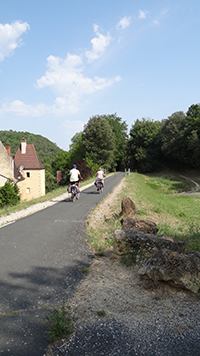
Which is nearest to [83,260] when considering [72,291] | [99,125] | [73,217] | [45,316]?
[72,291]

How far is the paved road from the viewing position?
3439 mm

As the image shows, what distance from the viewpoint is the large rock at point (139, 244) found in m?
5.98

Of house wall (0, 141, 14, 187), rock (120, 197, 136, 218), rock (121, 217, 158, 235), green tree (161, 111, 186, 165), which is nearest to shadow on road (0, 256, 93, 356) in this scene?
rock (121, 217, 158, 235)

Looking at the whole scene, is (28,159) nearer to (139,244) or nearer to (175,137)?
(175,137)

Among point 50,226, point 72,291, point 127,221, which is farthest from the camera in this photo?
point 50,226

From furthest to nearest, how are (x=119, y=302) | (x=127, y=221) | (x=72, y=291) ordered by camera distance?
(x=127, y=221)
(x=72, y=291)
(x=119, y=302)

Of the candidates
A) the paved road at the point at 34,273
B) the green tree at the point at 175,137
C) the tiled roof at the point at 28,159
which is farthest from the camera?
the green tree at the point at 175,137

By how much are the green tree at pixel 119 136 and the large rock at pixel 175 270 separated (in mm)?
60768

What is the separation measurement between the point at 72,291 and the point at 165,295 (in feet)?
5.53

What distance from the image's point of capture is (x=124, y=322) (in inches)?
148

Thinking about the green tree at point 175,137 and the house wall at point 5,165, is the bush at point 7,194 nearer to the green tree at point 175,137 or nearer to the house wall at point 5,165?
the house wall at point 5,165

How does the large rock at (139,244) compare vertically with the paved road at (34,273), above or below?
above

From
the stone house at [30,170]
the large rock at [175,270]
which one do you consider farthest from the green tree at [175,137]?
the large rock at [175,270]

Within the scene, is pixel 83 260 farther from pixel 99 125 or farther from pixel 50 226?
pixel 99 125
